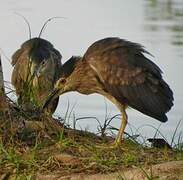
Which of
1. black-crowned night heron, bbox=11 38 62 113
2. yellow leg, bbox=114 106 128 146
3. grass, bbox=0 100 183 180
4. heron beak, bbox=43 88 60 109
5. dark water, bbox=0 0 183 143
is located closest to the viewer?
grass, bbox=0 100 183 180

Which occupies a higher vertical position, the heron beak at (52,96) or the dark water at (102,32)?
the heron beak at (52,96)

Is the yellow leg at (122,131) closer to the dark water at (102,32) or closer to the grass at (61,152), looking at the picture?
the grass at (61,152)

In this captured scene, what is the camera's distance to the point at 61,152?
7113 mm

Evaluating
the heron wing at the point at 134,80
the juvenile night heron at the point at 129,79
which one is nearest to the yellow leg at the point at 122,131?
the juvenile night heron at the point at 129,79

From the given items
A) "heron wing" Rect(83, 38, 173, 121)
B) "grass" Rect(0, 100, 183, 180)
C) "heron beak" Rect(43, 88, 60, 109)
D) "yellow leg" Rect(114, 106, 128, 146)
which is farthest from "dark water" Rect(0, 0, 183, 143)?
"grass" Rect(0, 100, 183, 180)

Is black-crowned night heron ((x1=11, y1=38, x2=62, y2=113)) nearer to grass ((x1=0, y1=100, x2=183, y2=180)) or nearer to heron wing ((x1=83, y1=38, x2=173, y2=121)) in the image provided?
heron wing ((x1=83, y1=38, x2=173, y2=121))

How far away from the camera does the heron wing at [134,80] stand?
787 centimetres

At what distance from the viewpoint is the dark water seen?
12.0 meters

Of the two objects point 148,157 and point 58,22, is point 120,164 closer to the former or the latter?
point 148,157

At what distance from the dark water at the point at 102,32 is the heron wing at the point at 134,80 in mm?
1828

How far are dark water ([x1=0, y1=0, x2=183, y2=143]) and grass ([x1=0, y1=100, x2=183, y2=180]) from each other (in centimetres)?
207

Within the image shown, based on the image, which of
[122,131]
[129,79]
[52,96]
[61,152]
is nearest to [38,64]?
[52,96]

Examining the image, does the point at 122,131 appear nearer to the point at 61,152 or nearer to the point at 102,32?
the point at 61,152

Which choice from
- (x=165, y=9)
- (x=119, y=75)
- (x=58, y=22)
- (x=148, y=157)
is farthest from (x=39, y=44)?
(x=165, y=9)
